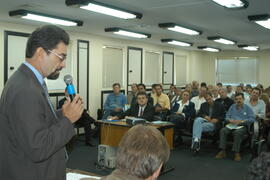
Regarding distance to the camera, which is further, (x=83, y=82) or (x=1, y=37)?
(x=83, y=82)

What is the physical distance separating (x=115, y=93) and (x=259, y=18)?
360 cm

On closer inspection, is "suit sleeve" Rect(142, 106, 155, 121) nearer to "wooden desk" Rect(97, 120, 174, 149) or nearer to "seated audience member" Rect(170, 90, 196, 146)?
"wooden desk" Rect(97, 120, 174, 149)

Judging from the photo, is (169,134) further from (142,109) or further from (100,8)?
(100,8)

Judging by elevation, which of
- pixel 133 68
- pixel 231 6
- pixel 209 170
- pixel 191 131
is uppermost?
pixel 231 6

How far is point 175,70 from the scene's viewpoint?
10.6 meters

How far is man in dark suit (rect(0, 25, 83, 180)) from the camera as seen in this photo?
1210 mm

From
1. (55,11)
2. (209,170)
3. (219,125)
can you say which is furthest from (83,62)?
(209,170)

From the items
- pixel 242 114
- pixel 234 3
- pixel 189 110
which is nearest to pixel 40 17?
pixel 234 3

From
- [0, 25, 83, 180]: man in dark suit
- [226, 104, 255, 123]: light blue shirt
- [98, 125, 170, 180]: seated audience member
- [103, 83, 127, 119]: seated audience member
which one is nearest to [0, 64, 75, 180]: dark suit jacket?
[0, 25, 83, 180]: man in dark suit

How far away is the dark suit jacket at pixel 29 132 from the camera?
47.5 inches

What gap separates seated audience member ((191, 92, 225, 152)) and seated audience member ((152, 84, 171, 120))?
0.87 metres

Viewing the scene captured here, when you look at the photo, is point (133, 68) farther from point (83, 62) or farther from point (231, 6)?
point (231, 6)

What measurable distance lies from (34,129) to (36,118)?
0.15ft

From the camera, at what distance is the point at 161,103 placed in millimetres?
7180
